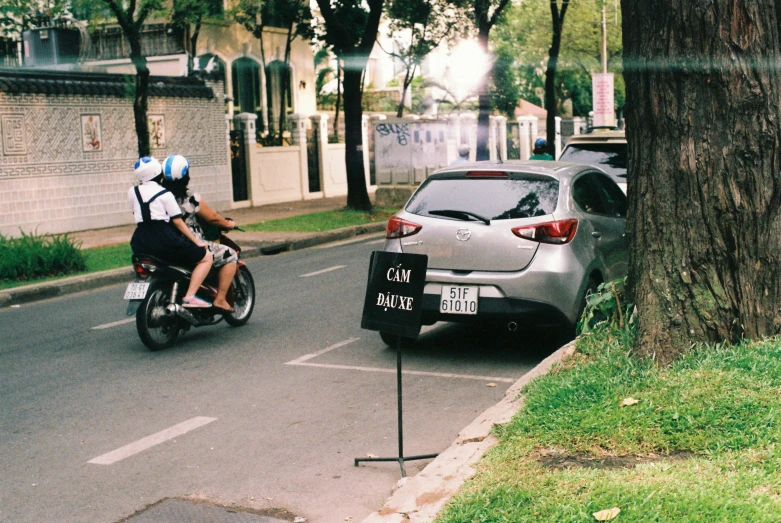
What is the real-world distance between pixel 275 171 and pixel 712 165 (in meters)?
22.3

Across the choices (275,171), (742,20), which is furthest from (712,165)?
(275,171)

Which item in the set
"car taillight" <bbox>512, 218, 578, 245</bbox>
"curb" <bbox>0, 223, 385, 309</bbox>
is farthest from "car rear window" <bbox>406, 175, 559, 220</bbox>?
"curb" <bbox>0, 223, 385, 309</bbox>

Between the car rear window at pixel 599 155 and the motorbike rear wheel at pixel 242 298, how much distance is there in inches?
206

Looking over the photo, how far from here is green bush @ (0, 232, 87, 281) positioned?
13.8 meters

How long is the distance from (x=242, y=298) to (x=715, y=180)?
5619mm

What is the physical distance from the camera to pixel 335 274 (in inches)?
543

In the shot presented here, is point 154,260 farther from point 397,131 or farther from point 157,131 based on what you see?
point 397,131

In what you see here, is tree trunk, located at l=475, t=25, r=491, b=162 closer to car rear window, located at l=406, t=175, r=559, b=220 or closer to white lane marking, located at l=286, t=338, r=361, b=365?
white lane marking, located at l=286, t=338, r=361, b=365

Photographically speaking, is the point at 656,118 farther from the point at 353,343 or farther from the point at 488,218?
the point at 353,343

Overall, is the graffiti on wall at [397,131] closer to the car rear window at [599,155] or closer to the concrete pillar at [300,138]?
the concrete pillar at [300,138]

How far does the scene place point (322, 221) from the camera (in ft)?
69.3

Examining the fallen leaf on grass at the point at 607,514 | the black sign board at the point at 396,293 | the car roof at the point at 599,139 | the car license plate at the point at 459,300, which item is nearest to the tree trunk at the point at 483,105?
the car roof at the point at 599,139

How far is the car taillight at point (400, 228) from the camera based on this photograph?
8297 millimetres

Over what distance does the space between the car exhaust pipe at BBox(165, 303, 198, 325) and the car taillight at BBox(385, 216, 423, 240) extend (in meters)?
2.04
